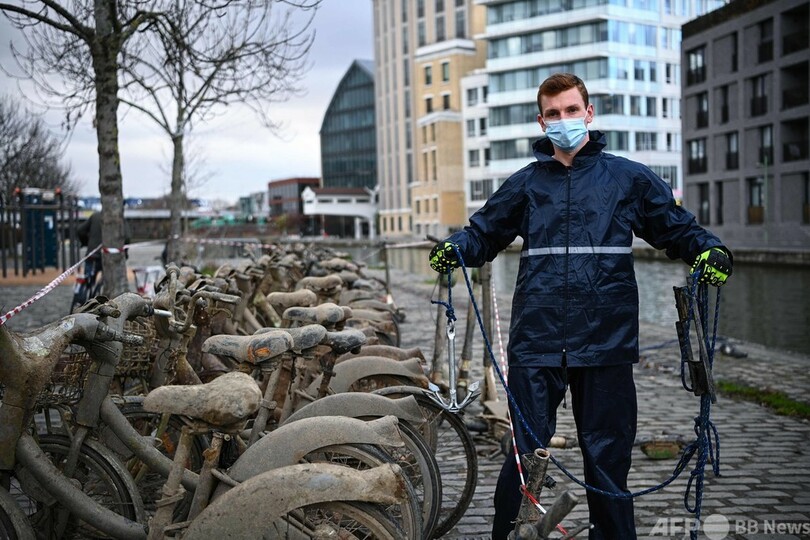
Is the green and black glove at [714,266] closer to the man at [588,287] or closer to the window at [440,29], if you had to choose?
the man at [588,287]

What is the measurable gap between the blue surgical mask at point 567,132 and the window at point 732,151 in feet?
158

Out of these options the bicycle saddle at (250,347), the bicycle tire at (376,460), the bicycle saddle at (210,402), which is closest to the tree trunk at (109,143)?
the bicycle saddle at (250,347)

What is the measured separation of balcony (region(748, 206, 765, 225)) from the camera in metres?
45.8

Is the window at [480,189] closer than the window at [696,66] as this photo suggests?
No

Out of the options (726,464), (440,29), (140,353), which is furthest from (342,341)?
(440,29)

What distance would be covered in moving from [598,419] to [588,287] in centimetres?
57

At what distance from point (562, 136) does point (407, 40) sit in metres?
96.0

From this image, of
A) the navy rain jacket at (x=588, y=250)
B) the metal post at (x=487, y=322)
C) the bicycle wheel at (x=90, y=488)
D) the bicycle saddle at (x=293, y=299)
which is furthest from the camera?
the metal post at (x=487, y=322)

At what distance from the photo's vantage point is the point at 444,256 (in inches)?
157

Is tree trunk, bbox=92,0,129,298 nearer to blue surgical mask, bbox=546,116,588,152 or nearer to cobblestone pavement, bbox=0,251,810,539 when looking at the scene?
cobblestone pavement, bbox=0,251,810,539

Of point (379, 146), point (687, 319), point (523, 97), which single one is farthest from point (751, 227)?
point (379, 146)

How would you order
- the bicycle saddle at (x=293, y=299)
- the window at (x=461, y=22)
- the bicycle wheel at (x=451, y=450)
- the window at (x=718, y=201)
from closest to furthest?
1. the bicycle wheel at (x=451, y=450)
2. the bicycle saddle at (x=293, y=299)
3. the window at (x=718, y=201)
4. the window at (x=461, y=22)

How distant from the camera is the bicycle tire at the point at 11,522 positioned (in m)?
3.54

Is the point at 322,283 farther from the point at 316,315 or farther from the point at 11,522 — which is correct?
the point at 11,522
